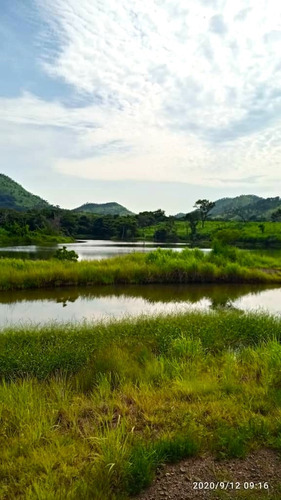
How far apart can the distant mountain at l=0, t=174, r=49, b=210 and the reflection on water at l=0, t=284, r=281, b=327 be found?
469 feet

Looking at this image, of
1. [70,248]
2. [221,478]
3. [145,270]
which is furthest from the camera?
[70,248]

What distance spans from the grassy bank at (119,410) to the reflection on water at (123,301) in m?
5.35

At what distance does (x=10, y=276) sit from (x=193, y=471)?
60.0 feet

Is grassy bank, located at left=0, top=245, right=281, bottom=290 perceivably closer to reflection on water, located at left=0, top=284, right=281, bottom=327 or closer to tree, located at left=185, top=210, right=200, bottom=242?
reflection on water, located at left=0, top=284, right=281, bottom=327

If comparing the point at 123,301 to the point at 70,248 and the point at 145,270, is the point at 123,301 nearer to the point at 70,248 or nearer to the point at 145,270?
the point at 145,270

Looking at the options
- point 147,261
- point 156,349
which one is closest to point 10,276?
point 147,261

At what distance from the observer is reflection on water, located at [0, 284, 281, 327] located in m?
14.9

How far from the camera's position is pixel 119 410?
5.43 meters

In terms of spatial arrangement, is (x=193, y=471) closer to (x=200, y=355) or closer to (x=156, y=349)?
(x=200, y=355)

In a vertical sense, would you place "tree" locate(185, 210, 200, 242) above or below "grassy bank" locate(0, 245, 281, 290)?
above

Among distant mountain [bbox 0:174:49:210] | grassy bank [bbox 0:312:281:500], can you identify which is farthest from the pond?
distant mountain [bbox 0:174:49:210]

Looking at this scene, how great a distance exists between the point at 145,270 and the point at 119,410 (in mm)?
18923

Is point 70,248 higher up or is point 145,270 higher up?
point 70,248

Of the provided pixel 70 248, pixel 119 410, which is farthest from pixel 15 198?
pixel 119 410
